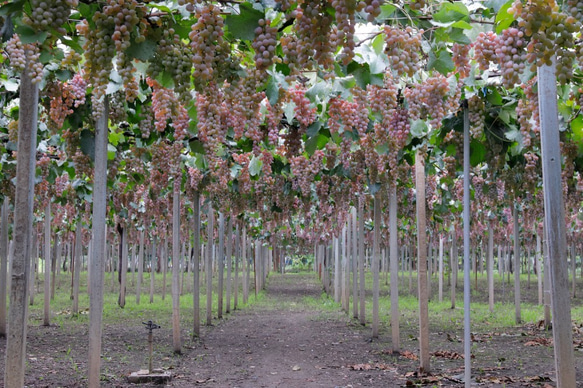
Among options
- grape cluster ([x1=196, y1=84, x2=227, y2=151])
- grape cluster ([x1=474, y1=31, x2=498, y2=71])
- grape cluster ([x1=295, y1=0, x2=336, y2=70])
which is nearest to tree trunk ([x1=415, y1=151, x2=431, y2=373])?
grape cluster ([x1=196, y1=84, x2=227, y2=151])

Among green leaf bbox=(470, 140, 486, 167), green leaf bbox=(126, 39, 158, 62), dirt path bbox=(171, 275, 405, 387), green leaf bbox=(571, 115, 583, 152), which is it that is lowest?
dirt path bbox=(171, 275, 405, 387)

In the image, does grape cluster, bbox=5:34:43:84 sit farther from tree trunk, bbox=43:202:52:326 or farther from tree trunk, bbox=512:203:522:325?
tree trunk, bbox=512:203:522:325

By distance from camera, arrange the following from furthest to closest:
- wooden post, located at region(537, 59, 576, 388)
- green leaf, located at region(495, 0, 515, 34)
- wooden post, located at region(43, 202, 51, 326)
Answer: wooden post, located at region(43, 202, 51, 326), wooden post, located at region(537, 59, 576, 388), green leaf, located at region(495, 0, 515, 34)

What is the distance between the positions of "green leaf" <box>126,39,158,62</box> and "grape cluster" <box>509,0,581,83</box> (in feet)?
5.22

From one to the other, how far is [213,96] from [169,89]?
68 cm

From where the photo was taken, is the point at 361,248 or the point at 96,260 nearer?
the point at 96,260

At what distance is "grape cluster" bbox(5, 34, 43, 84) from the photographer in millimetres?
2410

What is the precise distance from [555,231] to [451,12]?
4.69 ft

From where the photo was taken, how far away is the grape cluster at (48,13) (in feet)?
6.23

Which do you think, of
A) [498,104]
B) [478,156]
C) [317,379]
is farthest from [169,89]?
[317,379]

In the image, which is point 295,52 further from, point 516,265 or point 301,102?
point 516,265

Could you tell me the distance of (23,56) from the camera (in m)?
2.55

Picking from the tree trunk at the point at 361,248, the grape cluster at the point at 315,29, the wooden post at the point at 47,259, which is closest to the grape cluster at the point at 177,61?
the grape cluster at the point at 315,29

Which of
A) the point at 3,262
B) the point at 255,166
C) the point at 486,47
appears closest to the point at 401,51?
the point at 486,47
